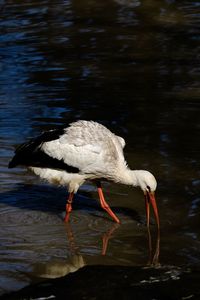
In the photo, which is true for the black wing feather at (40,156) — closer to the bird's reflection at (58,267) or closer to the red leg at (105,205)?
the red leg at (105,205)

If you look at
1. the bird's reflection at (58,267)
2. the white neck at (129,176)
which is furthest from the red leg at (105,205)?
the bird's reflection at (58,267)

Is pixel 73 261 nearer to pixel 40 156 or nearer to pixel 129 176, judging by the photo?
pixel 129 176

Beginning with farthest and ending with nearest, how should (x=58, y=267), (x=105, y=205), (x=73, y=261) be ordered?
(x=105, y=205) < (x=73, y=261) < (x=58, y=267)

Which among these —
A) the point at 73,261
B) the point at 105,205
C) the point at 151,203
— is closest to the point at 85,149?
the point at 105,205

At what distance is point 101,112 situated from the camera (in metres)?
11.4

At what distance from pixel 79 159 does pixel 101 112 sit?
354 centimetres

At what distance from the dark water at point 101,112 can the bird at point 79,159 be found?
0.38 m

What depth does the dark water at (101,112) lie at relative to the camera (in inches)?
292

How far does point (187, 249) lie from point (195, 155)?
2.58 metres

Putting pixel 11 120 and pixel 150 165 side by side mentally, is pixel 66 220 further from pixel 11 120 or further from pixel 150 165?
pixel 11 120

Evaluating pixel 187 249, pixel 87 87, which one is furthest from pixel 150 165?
pixel 87 87

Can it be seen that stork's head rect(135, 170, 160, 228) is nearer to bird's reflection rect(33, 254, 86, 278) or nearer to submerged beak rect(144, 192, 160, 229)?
submerged beak rect(144, 192, 160, 229)

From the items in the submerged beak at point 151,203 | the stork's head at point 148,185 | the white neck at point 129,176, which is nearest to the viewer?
the submerged beak at point 151,203

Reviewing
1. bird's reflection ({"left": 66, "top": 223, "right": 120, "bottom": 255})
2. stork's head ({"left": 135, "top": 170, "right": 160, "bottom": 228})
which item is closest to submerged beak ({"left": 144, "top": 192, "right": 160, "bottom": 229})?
stork's head ({"left": 135, "top": 170, "right": 160, "bottom": 228})
